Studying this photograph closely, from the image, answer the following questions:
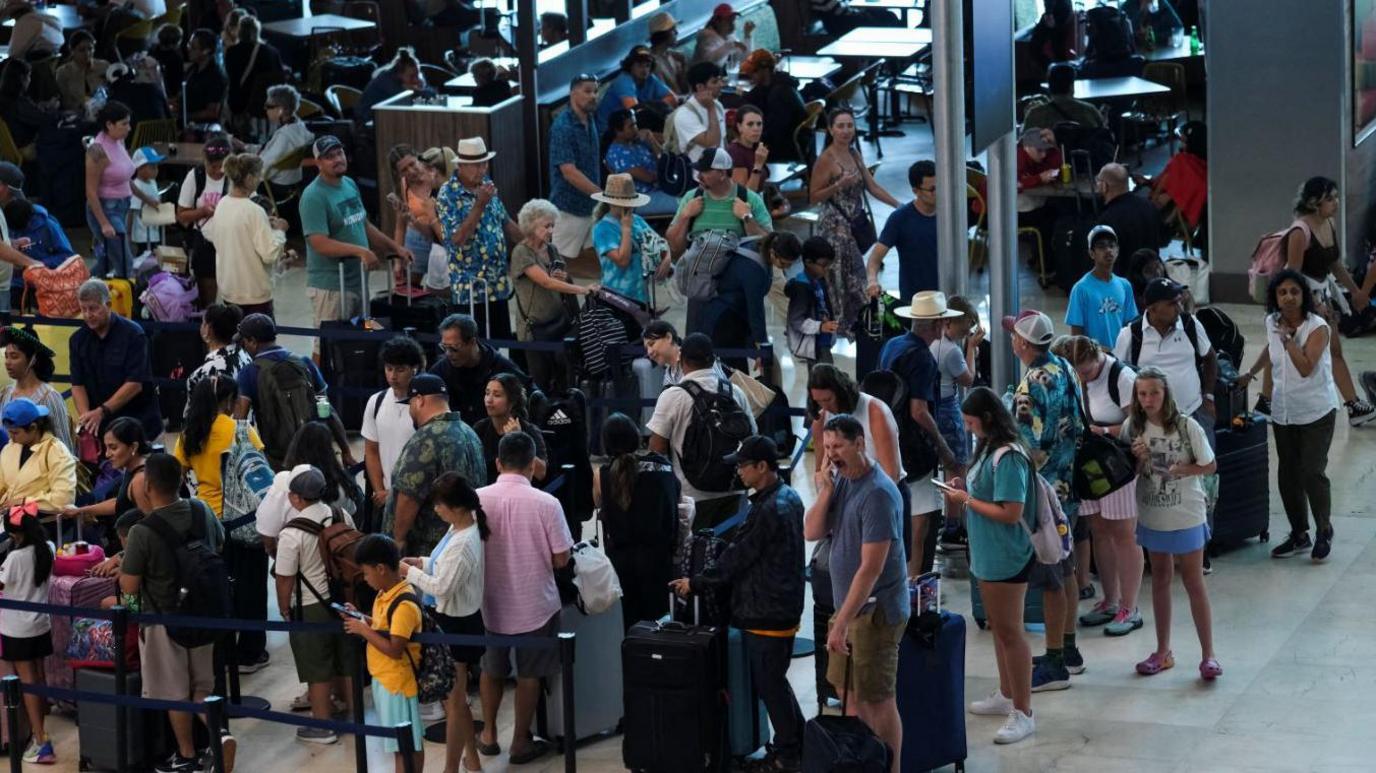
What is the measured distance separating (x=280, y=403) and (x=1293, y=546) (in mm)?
4907

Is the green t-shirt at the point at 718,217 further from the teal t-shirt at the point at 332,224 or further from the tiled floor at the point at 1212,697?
the tiled floor at the point at 1212,697

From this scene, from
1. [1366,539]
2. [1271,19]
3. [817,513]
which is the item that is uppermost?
[1271,19]

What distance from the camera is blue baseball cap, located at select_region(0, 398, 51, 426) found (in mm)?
8977

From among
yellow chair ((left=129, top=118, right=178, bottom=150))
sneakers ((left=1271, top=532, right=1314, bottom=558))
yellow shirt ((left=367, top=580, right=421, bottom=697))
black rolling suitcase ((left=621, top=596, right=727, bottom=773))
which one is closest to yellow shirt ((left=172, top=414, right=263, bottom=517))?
yellow shirt ((left=367, top=580, right=421, bottom=697))

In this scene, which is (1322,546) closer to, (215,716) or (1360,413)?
(1360,413)

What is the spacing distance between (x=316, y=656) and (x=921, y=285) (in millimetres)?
4607

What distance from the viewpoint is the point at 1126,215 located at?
1266 centimetres

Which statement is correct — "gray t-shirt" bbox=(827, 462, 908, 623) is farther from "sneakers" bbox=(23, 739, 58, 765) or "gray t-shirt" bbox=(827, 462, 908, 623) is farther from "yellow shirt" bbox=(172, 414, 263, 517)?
"sneakers" bbox=(23, 739, 58, 765)

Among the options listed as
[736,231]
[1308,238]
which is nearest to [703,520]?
[736,231]

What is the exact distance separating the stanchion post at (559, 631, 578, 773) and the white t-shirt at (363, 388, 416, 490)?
1484mm

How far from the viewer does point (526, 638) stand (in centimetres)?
773

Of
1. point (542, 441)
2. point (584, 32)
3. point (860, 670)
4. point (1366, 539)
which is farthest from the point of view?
point (584, 32)

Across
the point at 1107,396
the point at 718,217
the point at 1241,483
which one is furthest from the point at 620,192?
the point at 1241,483

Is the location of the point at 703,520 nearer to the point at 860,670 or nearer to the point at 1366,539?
the point at 860,670
